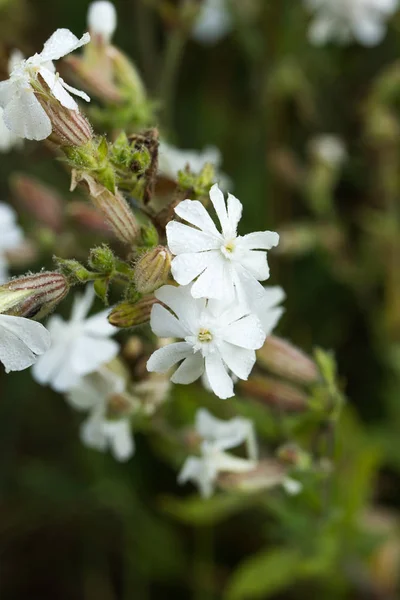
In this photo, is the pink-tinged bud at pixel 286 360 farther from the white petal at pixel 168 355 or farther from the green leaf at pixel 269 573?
the green leaf at pixel 269 573

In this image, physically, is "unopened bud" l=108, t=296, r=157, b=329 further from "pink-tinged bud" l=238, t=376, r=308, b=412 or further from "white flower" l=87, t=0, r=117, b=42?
"white flower" l=87, t=0, r=117, b=42

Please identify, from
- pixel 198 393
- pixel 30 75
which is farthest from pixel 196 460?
pixel 30 75

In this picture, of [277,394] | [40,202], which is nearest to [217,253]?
[277,394]

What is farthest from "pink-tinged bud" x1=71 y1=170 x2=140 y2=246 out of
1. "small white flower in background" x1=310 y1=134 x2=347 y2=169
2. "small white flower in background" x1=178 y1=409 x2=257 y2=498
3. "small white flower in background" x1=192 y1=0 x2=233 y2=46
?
"small white flower in background" x1=192 y1=0 x2=233 y2=46

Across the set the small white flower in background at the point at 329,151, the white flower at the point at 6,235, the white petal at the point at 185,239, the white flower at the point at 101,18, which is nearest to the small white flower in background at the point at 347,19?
the small white flower in background at the point at 329,151

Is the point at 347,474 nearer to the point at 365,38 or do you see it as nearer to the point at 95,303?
the point at 95,303
